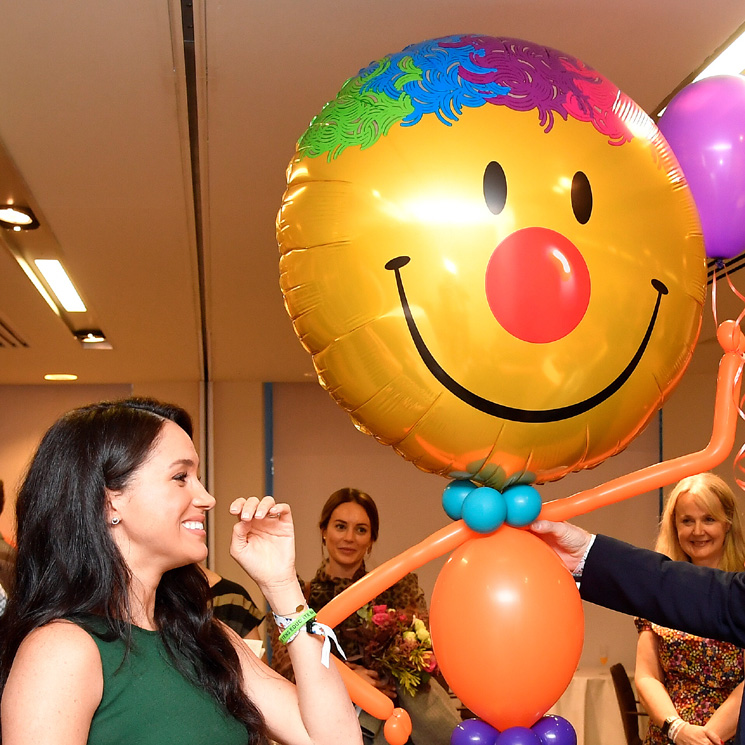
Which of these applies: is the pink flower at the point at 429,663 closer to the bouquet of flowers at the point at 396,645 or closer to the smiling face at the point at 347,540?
the bouquet of flowers at the point at 396,645

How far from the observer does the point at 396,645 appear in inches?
87.7

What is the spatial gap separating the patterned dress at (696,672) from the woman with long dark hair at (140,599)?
4.66 feet

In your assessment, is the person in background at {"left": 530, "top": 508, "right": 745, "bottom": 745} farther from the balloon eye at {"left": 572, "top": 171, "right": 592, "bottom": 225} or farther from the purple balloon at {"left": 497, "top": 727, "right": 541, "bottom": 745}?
the balloon eye at {"left": 572, "top": 171, "right": 592, "bottom": 225}

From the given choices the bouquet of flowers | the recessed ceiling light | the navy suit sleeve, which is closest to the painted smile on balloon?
the navy suit sleeve

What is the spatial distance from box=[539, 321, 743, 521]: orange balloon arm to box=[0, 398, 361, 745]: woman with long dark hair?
0.39m

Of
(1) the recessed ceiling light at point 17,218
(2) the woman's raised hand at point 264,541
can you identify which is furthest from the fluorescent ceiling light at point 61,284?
(2) the woman's raised hand at point 264,541

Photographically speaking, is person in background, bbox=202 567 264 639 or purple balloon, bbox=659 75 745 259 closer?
purple balloon, bbox=659 75 745 259

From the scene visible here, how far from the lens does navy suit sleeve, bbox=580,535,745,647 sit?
51.9 inches

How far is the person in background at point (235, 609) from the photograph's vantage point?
3092 millimetres

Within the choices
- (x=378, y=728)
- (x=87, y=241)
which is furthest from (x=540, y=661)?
(x=87, y=241)

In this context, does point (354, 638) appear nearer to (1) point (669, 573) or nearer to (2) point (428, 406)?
(1) point (669, 573)

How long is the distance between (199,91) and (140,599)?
1087mm

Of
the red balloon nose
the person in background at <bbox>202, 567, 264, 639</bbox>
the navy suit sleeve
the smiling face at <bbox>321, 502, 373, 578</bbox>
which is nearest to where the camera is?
the red balloon nose

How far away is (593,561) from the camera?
1320 mm
